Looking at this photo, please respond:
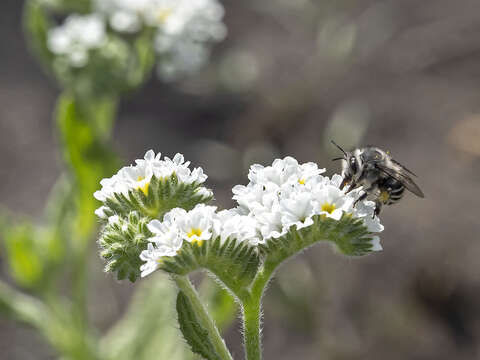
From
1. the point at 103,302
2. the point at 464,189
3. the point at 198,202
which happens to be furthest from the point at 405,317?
the point at 198,202

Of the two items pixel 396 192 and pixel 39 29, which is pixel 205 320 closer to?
pixel 396 192

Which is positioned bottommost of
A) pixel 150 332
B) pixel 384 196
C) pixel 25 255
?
pixel 384 196

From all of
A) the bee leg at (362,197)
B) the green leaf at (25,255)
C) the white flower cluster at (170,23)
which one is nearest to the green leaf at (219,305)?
the green leaf at (25,255)

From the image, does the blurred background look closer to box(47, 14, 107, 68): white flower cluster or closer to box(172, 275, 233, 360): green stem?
box(47, 14, 107, 68): white flower cluster

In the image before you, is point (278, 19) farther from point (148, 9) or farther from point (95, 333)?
point (95, 333)

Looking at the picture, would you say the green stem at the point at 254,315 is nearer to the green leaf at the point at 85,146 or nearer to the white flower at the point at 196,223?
the white flower at the point at 196,223

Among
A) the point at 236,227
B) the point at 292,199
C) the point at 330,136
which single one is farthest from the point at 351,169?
the point at 330,136
